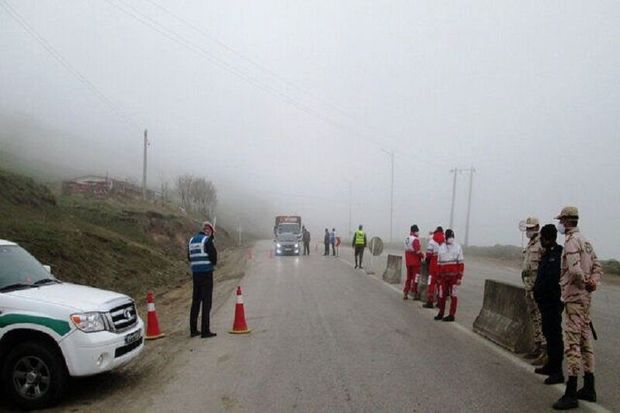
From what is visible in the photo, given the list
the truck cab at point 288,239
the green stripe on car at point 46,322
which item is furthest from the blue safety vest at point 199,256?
the truck cab at point 288,239

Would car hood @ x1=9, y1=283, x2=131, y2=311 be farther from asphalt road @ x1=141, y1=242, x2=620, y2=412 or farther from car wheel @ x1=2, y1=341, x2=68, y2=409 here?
asphalt road @ x1=141, y1=242, x2=620, y2=412

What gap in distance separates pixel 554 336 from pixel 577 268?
1.45 meters

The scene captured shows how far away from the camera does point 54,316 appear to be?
6.64m

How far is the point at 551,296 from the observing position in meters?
7.54

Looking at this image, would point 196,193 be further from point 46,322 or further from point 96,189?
point 46,322

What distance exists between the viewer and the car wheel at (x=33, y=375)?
21.6 feet

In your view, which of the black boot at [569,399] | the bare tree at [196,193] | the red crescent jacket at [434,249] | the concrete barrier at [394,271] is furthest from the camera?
the bare tree at [196,193]

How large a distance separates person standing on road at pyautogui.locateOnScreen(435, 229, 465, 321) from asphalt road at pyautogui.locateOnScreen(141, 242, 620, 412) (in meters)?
0.43

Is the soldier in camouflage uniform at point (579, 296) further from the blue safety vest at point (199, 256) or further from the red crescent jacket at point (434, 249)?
the red crescent jacket at point (434, 249)

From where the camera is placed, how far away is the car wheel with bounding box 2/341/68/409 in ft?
21.6

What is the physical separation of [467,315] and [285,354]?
578 cm

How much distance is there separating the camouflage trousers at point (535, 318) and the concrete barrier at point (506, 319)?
5.8 inches

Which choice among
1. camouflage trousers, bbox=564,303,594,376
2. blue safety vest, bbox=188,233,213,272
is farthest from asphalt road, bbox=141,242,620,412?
blue safety vest, bbox=188,233,213,272

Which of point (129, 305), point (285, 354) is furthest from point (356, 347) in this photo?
point (129, 305)
